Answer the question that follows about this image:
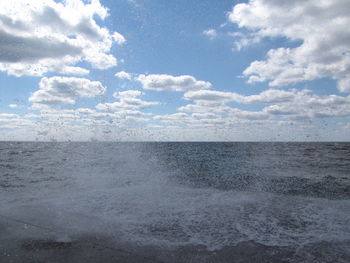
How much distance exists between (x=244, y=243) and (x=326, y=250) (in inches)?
80.5

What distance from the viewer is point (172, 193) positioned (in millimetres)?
12820

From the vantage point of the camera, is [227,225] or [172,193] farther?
[172,193]

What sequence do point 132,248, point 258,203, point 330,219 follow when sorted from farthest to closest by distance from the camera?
point 258,203, point 330,219, point 132,248

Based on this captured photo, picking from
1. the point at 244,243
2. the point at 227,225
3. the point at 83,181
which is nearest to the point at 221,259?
the point at 244,243

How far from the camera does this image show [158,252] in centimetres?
591

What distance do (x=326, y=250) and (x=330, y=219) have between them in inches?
120

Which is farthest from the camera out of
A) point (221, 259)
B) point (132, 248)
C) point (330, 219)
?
point (330, 219)

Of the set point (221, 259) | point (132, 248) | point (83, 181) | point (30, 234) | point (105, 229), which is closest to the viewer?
point (221, 259)

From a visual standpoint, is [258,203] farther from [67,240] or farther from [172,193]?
[67,240]

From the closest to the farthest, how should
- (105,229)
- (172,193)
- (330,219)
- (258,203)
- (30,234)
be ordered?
(30,234) < (105,229) < (330,219) < (258,203) < (172,193)

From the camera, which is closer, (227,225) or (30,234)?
(30,234)

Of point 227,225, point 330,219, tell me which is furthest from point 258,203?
point 227,225

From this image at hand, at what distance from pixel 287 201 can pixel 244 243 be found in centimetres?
587

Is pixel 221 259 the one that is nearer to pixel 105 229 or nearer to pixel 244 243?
pixel 244 243
